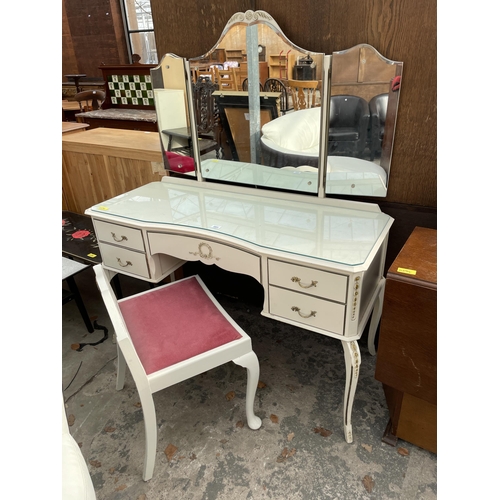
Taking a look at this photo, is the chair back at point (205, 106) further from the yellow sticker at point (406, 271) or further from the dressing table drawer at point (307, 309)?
the yellow sticker at point (406, 271)

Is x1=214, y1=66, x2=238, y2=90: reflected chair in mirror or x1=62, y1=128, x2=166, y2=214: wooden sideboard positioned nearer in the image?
x1=214, y1=66, x2=238, y2=90: reflected chair in mirror

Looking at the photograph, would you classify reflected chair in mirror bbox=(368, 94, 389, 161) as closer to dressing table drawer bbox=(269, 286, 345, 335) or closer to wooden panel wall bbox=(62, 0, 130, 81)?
dressing table drawer bbox=(269, 286, 345, 335)

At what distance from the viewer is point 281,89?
1494 mm

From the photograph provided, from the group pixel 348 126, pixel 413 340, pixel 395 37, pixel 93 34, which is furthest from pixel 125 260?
pixel 93 34

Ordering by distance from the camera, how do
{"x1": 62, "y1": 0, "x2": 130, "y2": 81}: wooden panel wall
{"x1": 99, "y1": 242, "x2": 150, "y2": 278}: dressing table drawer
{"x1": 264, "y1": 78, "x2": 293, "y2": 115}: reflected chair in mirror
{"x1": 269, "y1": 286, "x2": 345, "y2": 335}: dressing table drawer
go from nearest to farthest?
{"x1": 269, "y1": 286, "x2": 345, "y2": 335}: dressing table drawer → {"x1": 264, "y1": 78, "x2": 293, "y2": 115}: reflected chair in mirror → {"x1": 99, "y1": 242, "x2": 150, "y2": 278}: dressing table drawer → {"x1": 62, "y1": 0, "x2": 130, "y2": 81}: wooden panel wall

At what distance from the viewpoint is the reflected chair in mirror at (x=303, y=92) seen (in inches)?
56.7

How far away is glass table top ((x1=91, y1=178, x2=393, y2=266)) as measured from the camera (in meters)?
1.29

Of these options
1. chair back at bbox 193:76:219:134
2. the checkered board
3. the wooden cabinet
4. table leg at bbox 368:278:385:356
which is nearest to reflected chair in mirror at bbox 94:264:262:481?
the wooden cabinet

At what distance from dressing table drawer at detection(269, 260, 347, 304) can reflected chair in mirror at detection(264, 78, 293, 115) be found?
2.13 ft

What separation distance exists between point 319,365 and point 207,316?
0.67 meters

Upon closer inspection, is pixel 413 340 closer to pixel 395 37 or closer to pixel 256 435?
pixel 256 435

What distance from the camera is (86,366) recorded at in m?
1.88

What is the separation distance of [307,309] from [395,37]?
97 centimetres

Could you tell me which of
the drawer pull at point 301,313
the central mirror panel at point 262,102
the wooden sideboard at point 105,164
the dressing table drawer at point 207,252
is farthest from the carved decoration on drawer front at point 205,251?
the wooden sideboard at point 105,164
